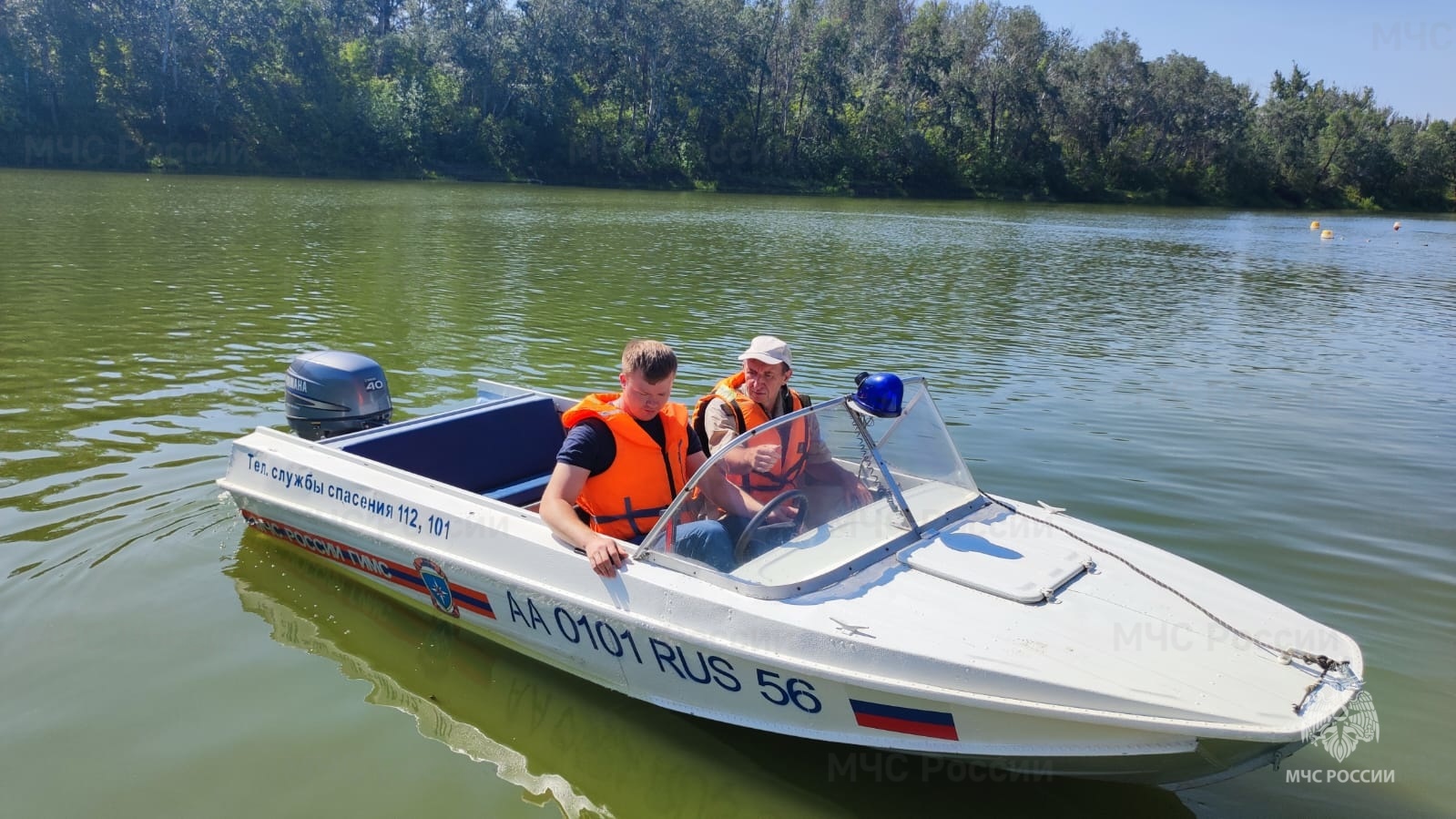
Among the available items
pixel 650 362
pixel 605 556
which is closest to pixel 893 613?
pixel 605 556

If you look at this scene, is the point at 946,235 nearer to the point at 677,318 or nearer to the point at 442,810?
the point at 677,318

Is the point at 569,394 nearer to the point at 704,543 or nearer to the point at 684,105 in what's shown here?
the point at 704,543

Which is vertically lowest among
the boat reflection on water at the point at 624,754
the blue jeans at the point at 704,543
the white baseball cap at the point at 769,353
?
the boat reflection on water at the point at 624,754

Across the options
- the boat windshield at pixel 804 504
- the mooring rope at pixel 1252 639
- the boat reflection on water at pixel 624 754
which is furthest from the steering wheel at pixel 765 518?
the mooring rope at pixel 1252 639

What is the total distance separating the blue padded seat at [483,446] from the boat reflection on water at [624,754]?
3.39 feet

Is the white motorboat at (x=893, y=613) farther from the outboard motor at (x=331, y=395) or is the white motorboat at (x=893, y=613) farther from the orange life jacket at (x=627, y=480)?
the outboard motor at (x=331, y=395)

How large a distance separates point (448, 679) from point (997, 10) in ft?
232

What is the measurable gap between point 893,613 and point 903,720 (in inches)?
15.5

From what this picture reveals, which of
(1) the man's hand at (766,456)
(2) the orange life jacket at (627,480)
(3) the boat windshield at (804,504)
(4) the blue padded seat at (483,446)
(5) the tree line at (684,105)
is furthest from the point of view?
(5) the tree line at (684,105)

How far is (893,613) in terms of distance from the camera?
3.51 meters

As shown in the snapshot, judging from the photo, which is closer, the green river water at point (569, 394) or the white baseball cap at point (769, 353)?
the green river water at point (569, 394)

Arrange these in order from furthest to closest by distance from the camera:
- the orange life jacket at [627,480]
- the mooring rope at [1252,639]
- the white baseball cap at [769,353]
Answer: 1. the white baseball cap at [769,353]
2. the orange life jacket at [627,480]
3. the mooring rope at [1252,639]

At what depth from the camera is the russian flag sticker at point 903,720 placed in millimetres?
3246

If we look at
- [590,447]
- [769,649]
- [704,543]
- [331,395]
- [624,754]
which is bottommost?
[624,754]
